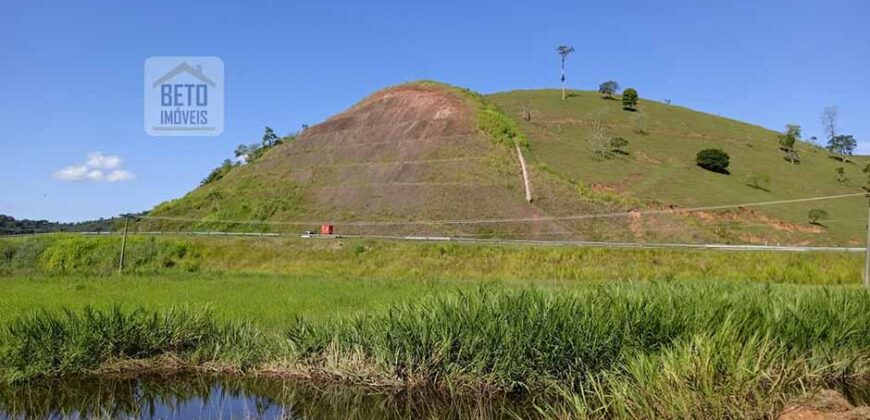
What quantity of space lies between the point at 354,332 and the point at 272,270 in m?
21.4

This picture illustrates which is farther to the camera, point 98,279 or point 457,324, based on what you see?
point 98,279

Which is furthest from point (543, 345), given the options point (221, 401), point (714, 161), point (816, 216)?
point (714, 161)

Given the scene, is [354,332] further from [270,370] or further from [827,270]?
[827,270]

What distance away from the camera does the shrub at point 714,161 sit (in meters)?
60.5

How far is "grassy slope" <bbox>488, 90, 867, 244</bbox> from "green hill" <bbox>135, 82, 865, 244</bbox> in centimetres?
25

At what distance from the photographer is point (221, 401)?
903 centimetres

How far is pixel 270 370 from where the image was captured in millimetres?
10367

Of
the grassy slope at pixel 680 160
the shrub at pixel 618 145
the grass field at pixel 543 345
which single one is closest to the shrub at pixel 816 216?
the grassy slope at pixel 680 160

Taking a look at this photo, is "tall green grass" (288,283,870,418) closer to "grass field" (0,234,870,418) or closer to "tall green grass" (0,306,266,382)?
"grass field" (0,234,870,418)

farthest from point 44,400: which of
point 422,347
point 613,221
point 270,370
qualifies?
point 613,221

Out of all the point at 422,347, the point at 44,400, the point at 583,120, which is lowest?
the point at 44,400

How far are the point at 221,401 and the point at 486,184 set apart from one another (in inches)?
1514

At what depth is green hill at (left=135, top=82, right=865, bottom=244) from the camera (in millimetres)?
42688

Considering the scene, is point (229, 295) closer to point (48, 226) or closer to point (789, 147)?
point (48, 226)
